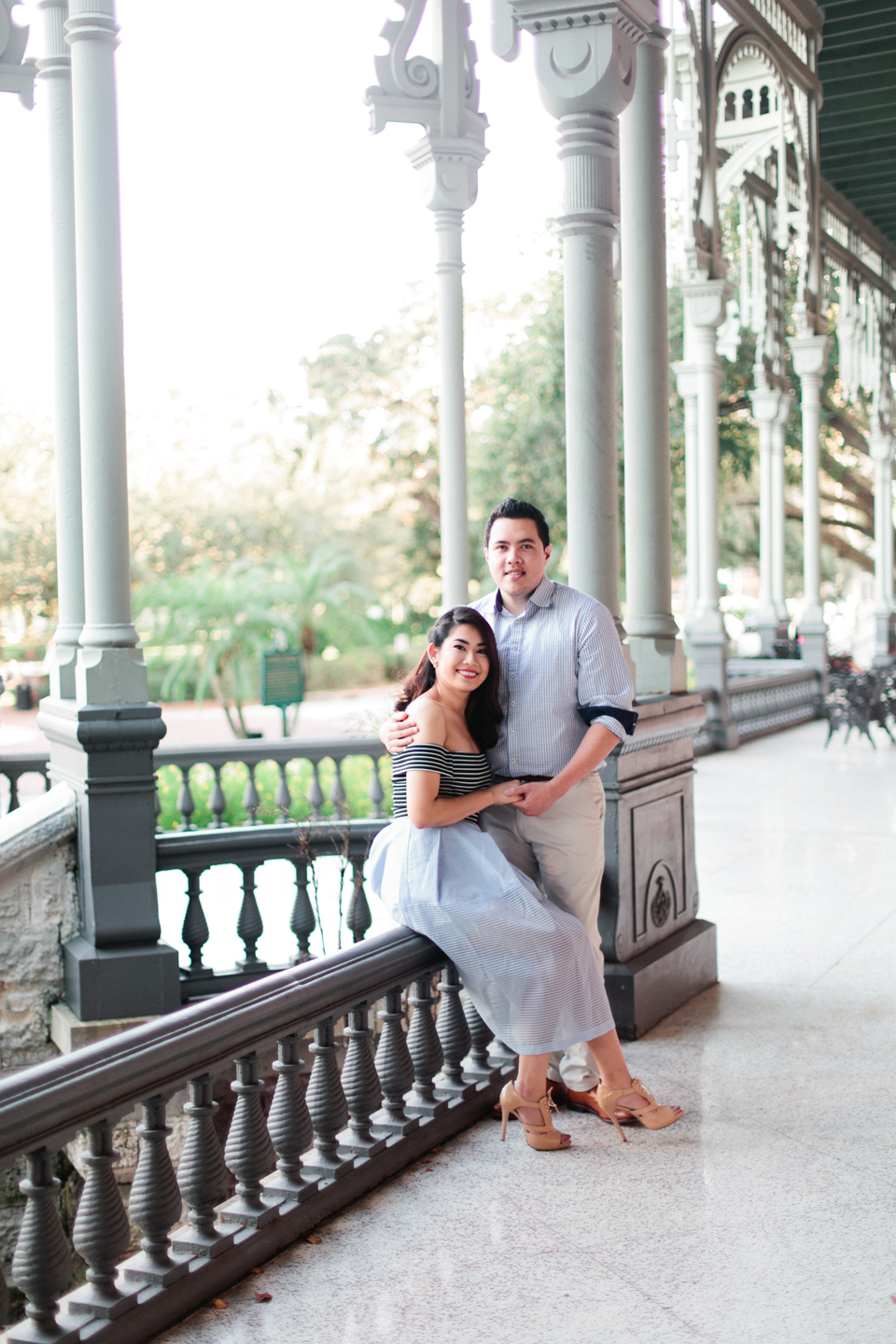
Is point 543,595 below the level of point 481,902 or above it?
above

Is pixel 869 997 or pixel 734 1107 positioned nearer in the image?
pixel 734 1107

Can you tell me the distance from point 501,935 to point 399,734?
2.06ft

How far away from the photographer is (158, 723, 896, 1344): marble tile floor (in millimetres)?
Result: 2742

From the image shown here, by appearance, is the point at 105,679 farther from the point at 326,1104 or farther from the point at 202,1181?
the point at 202,1181

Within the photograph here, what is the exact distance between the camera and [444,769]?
3.60 meters

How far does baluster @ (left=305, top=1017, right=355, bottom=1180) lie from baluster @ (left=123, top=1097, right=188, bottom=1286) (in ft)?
2.00

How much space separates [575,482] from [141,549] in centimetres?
2836

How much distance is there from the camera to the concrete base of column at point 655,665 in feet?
18.5

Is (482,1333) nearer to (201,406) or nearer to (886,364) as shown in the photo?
(886,364)

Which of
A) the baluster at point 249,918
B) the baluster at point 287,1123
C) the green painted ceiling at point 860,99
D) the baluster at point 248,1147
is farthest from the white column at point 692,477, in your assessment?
the baluster at point 248,1147

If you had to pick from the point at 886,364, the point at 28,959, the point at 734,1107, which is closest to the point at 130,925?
the point at 28,959

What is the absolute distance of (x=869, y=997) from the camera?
513 cm

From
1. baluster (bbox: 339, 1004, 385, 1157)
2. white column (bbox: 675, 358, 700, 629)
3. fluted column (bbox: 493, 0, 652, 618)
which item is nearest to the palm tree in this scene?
white column (bbox: 675, 358, 700, 629)

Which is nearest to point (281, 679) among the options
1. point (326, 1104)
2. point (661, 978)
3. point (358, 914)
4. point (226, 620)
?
point (358, 914)
